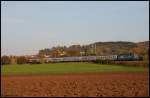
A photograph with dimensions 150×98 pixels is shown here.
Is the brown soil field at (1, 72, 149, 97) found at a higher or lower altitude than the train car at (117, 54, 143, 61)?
lower

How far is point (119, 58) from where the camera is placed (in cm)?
7950

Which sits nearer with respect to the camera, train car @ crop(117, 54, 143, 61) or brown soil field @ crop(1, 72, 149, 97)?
brown soil field @ crop(1, 72, 149, 97)

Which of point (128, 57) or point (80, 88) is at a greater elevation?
point (128, 57)

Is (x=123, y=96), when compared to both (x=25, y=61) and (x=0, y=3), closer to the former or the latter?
(x=0, y=3)

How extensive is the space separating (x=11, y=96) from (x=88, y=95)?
12.1 feet

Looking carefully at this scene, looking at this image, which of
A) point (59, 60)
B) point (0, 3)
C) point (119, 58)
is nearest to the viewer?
point (0, 3)

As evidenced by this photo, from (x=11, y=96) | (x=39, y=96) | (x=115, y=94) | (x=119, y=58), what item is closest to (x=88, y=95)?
(x=115, y=94)

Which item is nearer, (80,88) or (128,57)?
(80,88)

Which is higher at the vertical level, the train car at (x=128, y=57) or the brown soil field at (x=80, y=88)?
the train car at (x=128, y=57)

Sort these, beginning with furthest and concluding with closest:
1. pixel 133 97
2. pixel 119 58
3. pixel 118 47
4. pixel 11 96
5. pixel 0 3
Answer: pixel 118 47 < pixel 119 58 < pixel 0 3 < pixel 11 96 < pixel 133 97

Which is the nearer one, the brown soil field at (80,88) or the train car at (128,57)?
the brown soil field at (80,88)

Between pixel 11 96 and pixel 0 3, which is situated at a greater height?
pixel 0 3

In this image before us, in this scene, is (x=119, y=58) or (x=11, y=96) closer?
(x=11, y=96)

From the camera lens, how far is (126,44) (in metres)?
158
